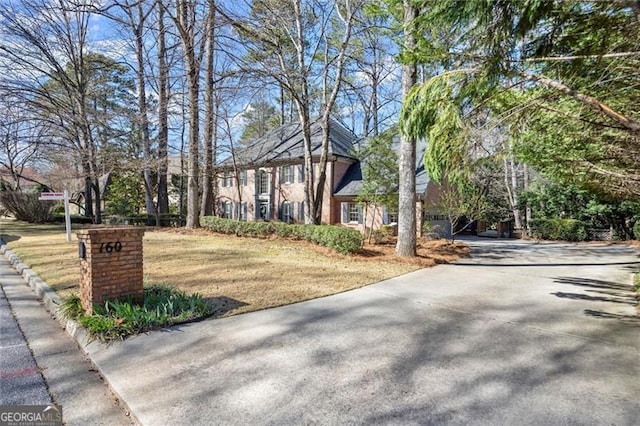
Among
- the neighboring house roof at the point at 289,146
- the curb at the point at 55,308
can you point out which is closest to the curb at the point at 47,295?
the curb at the point at 55,308

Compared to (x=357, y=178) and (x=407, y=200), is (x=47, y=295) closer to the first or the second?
(x=407, y=200)

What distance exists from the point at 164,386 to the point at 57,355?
1715 millimetres

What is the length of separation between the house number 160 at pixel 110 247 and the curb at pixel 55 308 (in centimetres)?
99

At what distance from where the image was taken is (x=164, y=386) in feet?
10.1

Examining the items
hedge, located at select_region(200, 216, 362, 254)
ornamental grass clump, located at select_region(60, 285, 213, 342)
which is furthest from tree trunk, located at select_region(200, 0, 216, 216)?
ornamental grass clump, located at select_region(60, 285, 213, 342)

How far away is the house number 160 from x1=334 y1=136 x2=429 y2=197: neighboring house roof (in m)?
14.5

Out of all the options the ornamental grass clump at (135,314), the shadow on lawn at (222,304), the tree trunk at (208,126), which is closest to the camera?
the ornamental grass clump at (135,314)

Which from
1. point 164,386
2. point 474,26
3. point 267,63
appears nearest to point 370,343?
point 164,386

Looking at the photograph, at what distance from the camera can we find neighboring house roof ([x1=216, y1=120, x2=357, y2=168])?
21.7 metres

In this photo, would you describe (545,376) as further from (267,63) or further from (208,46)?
(208,46)

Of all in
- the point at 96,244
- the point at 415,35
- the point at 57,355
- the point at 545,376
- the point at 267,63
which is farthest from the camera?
the point at 267,63

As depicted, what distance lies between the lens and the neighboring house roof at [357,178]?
720 inches

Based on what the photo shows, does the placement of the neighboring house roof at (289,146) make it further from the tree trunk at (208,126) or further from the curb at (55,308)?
the curb at (55,308)

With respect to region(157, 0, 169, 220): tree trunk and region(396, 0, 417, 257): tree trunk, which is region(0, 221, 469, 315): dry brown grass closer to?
region(396, 0, 417, 257): tree trunk
